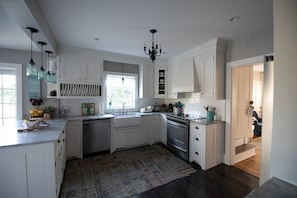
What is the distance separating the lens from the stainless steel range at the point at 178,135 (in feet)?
10.1

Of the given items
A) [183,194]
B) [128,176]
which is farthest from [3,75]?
[183,194]

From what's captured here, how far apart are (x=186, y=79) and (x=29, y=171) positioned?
3278mm

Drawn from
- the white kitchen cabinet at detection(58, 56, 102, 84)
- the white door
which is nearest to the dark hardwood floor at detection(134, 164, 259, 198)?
the white door

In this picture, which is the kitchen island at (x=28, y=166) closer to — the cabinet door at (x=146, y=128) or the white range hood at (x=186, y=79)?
the cabinet door at (x=146, y=128)

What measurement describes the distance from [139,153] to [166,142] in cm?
82

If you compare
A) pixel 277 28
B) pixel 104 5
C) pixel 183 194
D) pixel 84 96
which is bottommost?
pixel 183 194

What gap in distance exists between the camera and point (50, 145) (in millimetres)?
1696

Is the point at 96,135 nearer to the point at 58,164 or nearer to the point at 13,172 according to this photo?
the point at 58,164

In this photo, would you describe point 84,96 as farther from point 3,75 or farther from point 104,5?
point 104,5

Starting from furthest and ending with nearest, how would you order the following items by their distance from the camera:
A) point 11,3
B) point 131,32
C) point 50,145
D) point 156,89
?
point 156,89, point 131,32, point 50,145, point 11,3

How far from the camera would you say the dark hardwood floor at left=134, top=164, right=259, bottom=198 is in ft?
6.86

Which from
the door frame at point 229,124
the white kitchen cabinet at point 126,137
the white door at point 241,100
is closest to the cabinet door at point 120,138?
the white kitchen cabinet at point 126,137

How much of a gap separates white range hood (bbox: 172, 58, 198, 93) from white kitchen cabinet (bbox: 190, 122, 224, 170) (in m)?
0.88

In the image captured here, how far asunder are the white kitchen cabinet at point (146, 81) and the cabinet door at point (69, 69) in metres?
1.73
